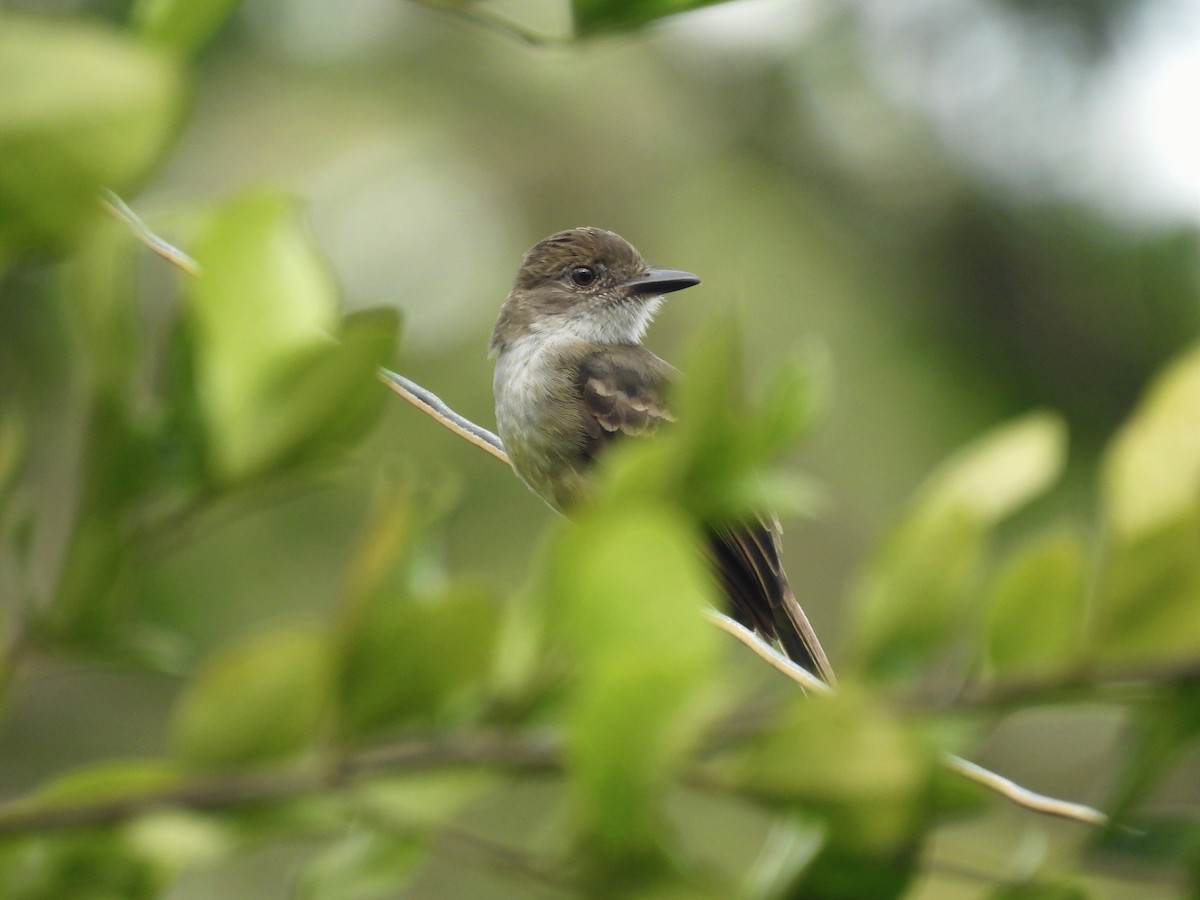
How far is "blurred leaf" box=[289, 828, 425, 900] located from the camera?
36.7 inches

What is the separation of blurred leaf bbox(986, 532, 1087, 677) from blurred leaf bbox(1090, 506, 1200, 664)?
24 mm

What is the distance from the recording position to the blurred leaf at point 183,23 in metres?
0.84

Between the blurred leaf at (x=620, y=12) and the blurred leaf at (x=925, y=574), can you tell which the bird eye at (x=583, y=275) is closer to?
the blurred leaf at (x=620, y=12)

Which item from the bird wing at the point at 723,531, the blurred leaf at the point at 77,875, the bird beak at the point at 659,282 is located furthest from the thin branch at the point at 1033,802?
the bird beak at the point at 659,282

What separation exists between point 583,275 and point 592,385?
0.83m

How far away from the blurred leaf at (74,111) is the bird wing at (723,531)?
147 inches

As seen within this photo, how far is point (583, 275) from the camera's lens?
19.4 feet

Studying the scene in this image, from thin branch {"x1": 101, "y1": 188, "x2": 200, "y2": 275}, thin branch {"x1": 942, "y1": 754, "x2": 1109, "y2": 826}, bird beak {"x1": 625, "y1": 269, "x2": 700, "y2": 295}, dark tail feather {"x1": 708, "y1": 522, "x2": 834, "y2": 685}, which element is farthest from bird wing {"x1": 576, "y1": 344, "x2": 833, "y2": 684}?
thin branch {"x1": 942, "y1": 754, "x2": 1109, "y2": 826}

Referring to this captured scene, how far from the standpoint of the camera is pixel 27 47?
0.69m

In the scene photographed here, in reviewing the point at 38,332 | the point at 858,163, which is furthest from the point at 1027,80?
the point at 38,332

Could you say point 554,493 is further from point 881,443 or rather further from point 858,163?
point 858,163

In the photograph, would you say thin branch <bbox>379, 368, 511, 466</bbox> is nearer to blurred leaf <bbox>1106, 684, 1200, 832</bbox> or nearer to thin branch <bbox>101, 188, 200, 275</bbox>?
thin branch <bbox>101, 188, 200, 275</bbox>

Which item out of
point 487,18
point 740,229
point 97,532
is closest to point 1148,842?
point 97,532

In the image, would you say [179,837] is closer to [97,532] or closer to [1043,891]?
[97,532]
